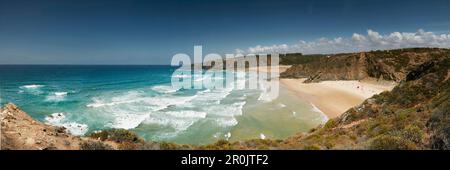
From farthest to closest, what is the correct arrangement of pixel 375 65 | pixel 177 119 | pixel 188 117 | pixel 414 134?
pixel 375 65, pixel 188 117, pixel 177 119, pixel 414 134

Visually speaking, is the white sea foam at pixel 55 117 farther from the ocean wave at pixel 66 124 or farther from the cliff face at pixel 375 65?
the cliff face at pixel 375 65

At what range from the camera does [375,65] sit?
48219 millimetres

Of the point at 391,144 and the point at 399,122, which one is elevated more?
the point at 391,144

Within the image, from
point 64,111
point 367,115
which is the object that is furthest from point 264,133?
point 64,111

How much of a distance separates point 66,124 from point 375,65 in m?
44.7

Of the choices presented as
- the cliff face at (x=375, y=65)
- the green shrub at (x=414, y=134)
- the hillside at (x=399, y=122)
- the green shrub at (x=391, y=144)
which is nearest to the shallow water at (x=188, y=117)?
the hillside at (x=399, y=122)

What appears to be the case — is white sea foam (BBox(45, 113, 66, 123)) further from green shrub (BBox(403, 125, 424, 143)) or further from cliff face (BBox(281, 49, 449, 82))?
cliff face (BBox(281, 49, 449, 82))

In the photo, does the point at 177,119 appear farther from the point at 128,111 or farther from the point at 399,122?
the point at 399,122

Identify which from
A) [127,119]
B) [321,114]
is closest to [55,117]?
[127,119]

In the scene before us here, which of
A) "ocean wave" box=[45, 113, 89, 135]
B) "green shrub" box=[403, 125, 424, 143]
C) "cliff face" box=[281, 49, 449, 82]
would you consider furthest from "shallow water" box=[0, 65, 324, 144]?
"cliff face" box=[281, 49, 449, 82]

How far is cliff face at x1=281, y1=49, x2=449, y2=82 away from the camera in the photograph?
4591cm

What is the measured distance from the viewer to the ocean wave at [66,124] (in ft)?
63.2

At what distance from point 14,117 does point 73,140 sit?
1401 mm

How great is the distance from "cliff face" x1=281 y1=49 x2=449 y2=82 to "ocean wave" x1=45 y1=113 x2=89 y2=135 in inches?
1603
